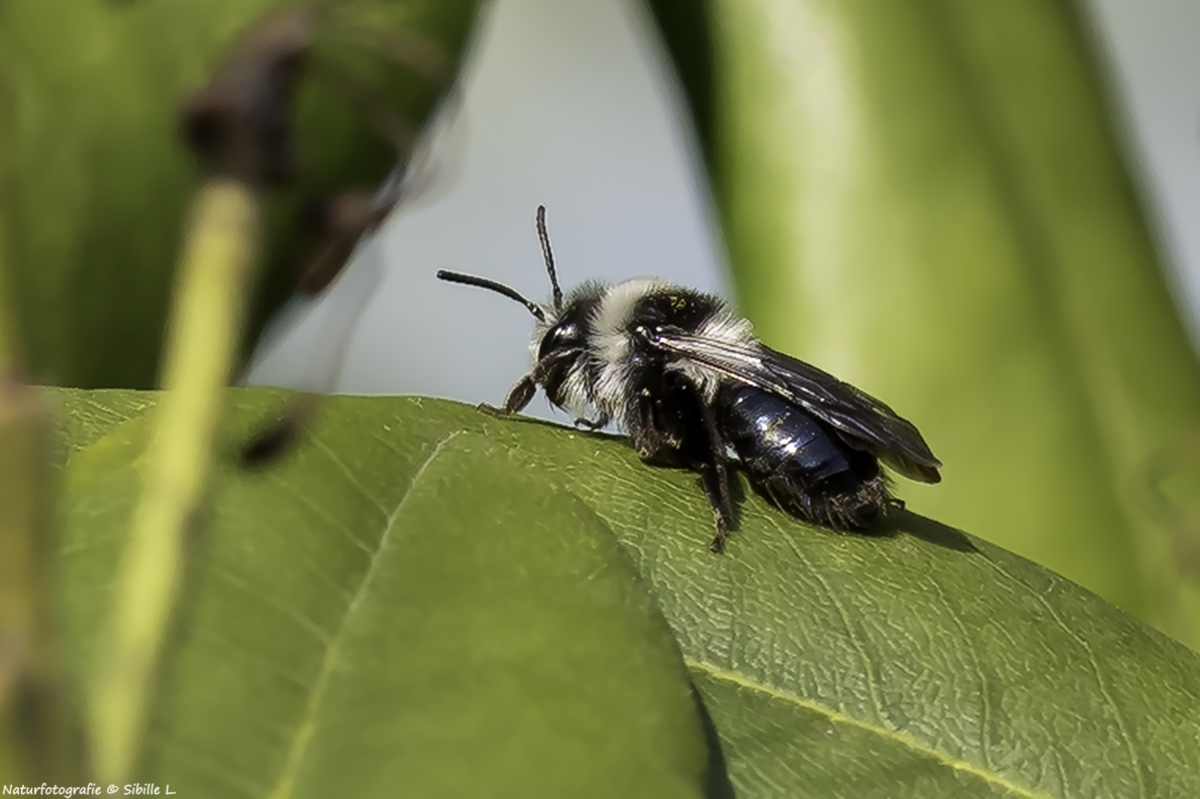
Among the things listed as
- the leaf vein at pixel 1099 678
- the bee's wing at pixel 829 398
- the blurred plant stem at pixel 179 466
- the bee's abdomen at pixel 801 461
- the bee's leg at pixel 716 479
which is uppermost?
the blurred plant stem at pixel 179 466

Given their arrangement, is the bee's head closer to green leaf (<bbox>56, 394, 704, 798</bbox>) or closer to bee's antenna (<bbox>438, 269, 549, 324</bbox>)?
bee's antenna (<bbox>438, 269, 549, 324</bbox>)

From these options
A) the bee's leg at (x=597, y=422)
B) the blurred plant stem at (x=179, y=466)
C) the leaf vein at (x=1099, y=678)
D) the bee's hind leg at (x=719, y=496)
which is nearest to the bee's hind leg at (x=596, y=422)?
the bee's leg at (x=597, y=422)

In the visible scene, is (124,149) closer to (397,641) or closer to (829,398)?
(829,398)

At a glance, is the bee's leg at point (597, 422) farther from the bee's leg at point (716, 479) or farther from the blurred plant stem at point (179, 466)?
the blurred plant stem at point (179, 466)

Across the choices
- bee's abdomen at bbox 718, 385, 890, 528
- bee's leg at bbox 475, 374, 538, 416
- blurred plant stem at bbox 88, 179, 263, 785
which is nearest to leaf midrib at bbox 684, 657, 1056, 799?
bee's abdomen at bbox 718, 385, 890, 528

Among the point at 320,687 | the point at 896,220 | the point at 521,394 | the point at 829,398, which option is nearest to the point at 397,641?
the point at 320,687

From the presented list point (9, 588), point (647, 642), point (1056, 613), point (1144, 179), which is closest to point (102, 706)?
point (9, 588)
